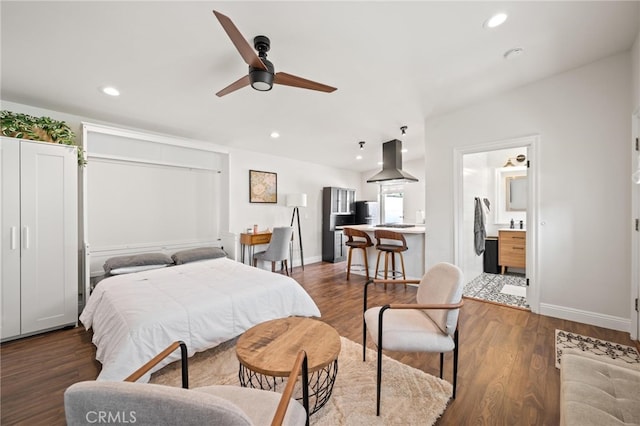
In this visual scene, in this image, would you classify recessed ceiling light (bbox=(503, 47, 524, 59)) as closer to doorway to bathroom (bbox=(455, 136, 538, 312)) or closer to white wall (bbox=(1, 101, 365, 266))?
doorway to bathroom (bbox=(455, 136, 538, 312))

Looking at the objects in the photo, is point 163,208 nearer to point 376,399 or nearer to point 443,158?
point 376,399

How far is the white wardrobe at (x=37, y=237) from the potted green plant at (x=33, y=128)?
0.11m

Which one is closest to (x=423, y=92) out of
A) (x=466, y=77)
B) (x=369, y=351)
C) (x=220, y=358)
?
(x=466, y=77)

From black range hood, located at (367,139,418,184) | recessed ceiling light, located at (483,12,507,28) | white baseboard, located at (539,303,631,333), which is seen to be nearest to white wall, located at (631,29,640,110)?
recessed ceiling light, located at (483,12,507,28)

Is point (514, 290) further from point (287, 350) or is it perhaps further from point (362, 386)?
point (287, 350)

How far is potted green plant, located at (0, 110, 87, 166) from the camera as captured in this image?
8.36ft

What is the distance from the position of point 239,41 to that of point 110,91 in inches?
83.7

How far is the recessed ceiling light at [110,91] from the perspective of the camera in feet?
9.10

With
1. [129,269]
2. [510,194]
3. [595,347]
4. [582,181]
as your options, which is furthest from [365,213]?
[129,269]

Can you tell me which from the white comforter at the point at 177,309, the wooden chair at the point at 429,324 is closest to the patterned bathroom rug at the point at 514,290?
the wooden chair at the point at 429,324

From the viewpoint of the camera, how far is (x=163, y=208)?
407 cm

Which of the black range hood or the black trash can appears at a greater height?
the black range hood

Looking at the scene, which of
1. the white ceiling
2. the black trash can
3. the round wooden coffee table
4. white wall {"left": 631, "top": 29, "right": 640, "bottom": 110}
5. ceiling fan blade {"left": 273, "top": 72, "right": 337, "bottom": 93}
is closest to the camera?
the round wooden coffee table

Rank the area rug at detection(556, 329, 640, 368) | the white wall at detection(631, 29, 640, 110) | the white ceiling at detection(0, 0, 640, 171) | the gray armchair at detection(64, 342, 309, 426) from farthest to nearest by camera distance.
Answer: the white wall at detection(631, 29, 640, 110), the area rug at detection(556, 329, 640, 368), the white ceiling at detection(0, 0, 640, 171), the gray armchair at detection(64, 342, 309, 426)
